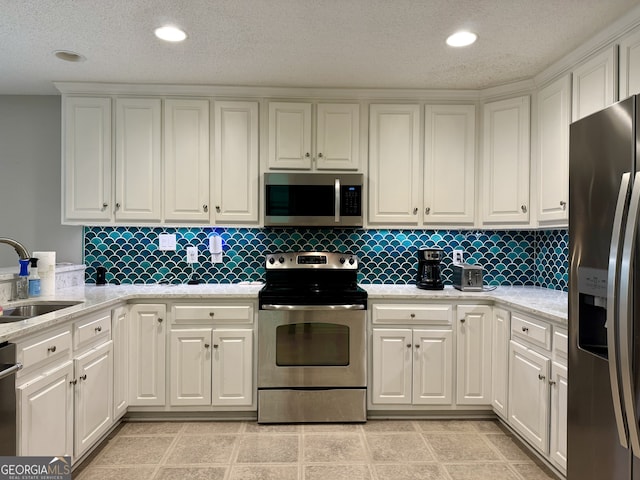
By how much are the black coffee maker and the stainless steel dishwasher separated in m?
2.53

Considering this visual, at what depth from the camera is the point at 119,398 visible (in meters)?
2.64

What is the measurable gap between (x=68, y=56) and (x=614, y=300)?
10.6 ft

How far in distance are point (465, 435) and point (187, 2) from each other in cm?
308

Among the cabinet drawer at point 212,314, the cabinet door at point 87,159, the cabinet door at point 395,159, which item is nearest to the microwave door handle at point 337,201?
the cabinet door at point 395,159

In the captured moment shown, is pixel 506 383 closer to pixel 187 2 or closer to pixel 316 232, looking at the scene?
pixel 316 232

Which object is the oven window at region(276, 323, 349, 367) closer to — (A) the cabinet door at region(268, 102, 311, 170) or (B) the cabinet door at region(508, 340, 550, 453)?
(B) the cabinet door at region(508, 340, 550, 453)

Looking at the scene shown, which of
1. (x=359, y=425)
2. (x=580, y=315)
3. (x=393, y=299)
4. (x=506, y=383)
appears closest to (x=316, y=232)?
(x=393, y=299)

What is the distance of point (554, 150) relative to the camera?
2689 mm

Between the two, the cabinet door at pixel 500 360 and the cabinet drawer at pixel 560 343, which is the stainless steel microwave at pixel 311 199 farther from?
the cabinet drawer at pixel 560 343

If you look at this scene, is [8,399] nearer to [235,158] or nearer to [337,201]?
[235,158]

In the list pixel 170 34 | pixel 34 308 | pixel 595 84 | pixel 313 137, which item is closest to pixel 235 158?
pixel 313 137

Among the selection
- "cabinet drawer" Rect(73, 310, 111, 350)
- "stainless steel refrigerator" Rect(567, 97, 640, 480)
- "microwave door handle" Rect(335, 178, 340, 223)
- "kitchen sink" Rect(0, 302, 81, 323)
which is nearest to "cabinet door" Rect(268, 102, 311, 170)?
"microwave door handle" Rect(335, 178, 340, 223)

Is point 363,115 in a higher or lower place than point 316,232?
higher

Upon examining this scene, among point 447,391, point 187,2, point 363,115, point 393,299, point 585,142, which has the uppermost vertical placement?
point 187,2
